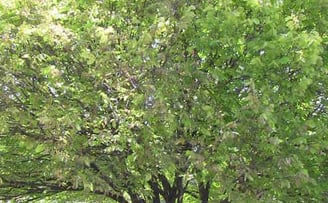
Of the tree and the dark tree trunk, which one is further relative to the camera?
the dark tree trunk

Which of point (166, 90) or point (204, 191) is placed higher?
point (166, 90)

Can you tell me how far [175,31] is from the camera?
5277 mm

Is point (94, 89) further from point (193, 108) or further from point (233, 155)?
point (233, 155)

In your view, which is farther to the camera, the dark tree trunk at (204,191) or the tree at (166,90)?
the dark tree trunk at (204,191)

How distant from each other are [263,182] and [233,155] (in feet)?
2.38

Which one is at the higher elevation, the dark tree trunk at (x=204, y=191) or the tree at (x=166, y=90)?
the tree at (x=166, y=90)

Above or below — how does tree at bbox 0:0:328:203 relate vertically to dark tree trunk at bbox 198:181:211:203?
above

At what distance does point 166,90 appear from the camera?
Answer: 5.05m

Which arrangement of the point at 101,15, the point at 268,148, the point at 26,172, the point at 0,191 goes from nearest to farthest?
1. the point at 268,148
2. the point at 101,15
3. the point at 26,172
4. the point at 0,191

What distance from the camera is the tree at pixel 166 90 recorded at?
195 inches

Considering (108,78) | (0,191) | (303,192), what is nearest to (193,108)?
(108,78)

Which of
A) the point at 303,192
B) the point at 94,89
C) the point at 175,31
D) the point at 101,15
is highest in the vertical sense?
the point at 101,15

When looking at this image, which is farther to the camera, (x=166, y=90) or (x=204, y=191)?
(x=204, y=191)

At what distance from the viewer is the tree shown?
4.95m
